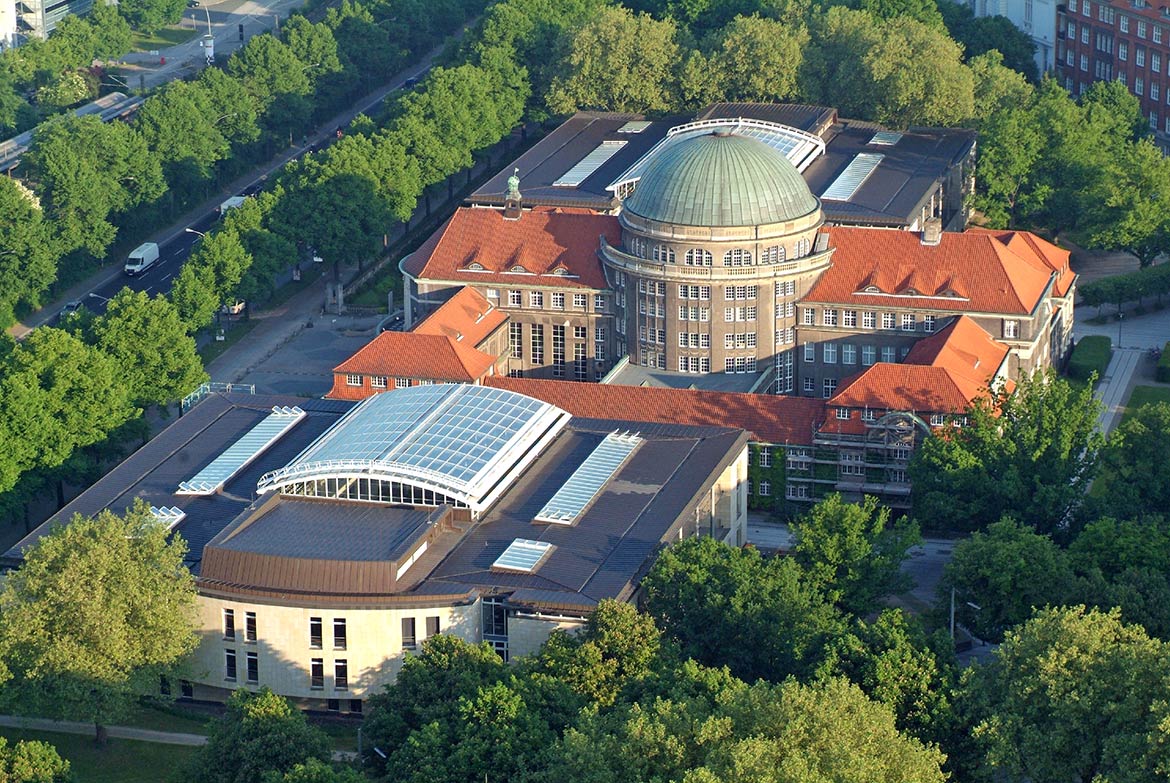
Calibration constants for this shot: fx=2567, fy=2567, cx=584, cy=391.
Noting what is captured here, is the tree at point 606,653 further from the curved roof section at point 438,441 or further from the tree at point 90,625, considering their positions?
the tree at point 90,625

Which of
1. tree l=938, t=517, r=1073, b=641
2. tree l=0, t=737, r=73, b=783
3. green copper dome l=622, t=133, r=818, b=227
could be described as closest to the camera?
tree l=0, t=737, r=73, b=783

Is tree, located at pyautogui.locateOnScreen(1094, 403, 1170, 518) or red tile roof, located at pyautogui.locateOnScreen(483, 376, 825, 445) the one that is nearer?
tree, located at pyautogui.locateOnScreen(1094, 403, 1170, 518)

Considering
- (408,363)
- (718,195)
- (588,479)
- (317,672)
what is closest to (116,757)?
(317,672)

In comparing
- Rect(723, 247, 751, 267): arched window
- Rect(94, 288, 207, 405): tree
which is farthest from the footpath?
Rect(723, 247, 751, 267): arched window

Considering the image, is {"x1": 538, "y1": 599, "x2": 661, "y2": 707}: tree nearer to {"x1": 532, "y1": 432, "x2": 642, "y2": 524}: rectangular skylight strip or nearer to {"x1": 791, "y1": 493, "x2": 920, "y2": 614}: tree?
{"x1": 532, "y1": 432, "x2": 642, "y2": 524}: rectangular skylight strip

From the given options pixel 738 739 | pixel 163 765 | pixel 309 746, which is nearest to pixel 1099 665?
pixel 738 739

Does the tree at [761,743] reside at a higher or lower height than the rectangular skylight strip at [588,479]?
higher

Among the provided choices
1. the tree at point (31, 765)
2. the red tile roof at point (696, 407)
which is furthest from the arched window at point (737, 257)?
the tree at point (31, 765)
